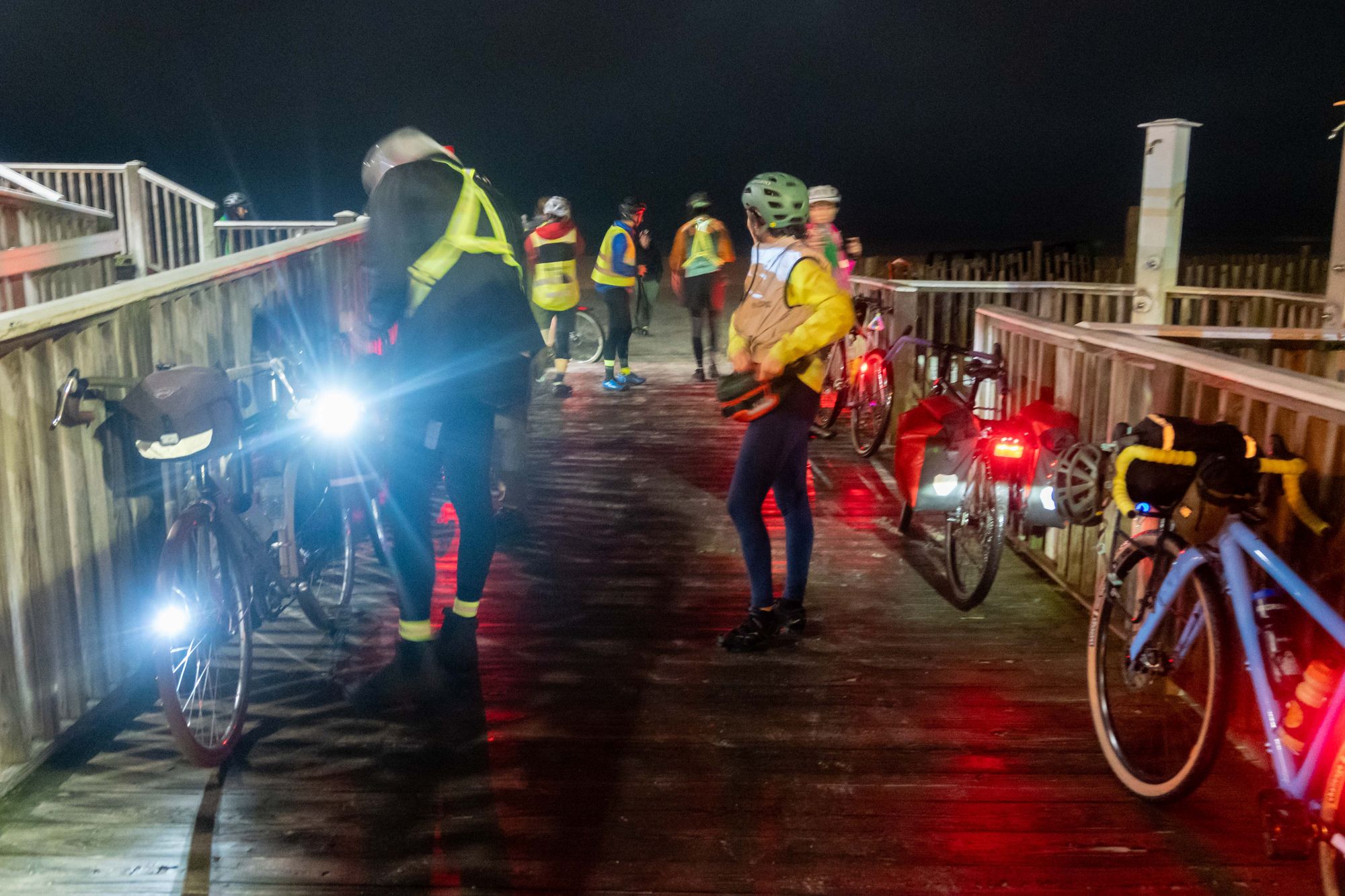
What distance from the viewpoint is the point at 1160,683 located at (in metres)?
3.92

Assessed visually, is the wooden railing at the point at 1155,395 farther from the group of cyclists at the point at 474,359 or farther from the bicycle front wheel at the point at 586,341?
the bicycle front wheel at the point at 586,341

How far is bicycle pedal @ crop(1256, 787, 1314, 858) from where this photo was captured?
258cm

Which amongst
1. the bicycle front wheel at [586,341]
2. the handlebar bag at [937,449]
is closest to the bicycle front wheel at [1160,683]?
the handlebar bag at [937,449]

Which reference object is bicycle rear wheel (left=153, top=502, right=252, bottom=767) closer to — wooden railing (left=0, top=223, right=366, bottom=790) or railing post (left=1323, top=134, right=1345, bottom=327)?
wooden railing (left=0, top=223, right=366, bottom=790)

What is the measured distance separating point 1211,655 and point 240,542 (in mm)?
2925

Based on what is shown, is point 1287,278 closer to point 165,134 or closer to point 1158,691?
point 1158,691

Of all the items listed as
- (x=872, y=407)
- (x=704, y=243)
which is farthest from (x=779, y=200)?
(x=704, y=243)

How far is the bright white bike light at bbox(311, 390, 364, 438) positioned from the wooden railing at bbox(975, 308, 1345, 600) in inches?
113

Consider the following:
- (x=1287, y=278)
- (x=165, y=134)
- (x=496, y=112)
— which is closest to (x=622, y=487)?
(x=1287, y=278)

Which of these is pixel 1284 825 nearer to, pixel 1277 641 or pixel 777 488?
pixel 1277 641

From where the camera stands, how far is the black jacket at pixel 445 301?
361 cm

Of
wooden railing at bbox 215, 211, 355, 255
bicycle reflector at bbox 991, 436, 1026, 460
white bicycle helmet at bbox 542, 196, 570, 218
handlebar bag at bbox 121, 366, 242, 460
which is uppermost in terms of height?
white bicycle helmet at bbox 542, 196, 570, 218

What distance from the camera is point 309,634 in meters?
4.57

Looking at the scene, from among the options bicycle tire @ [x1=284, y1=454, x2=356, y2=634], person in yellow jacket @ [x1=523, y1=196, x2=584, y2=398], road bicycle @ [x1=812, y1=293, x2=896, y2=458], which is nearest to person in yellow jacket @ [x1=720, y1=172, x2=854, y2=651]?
bicycle tire @ [x1=284, y1=454, x2=356, y2=634]
